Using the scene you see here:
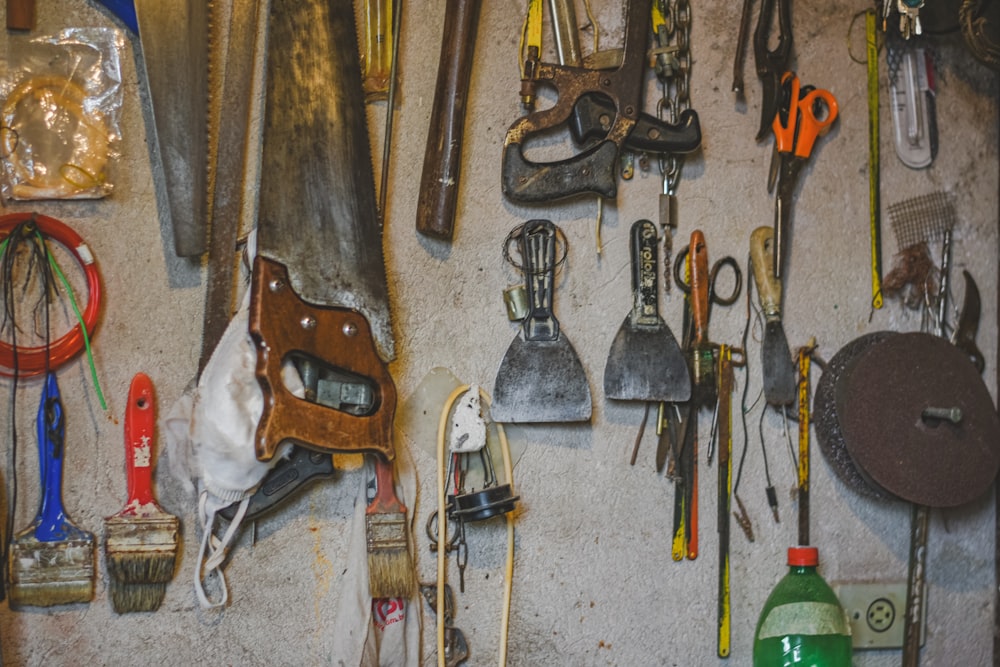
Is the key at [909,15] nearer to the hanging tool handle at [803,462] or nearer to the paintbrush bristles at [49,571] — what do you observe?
the hanging tool handle at [803,462]

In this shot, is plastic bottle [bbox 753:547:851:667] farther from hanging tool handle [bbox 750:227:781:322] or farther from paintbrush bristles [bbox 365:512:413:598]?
paintbrush bristles [bbox 365:512:413:598]

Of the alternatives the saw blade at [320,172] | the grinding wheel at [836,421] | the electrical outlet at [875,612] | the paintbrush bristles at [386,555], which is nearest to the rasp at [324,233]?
the saw blade at [320,172]

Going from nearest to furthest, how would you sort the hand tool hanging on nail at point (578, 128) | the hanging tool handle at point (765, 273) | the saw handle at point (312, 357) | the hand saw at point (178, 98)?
the saw handle at point (312, 357)
the hand saw at point (178, 98)
the hand tool hanging on nail at point (578, 128)
the hanging tool handle at point (765, 273)

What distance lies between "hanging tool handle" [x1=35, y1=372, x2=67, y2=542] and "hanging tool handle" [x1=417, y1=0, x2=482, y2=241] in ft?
1.90

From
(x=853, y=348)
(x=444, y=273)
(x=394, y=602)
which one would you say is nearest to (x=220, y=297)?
(x=444, y=273)

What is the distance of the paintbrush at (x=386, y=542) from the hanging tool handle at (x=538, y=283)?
12.2 inches

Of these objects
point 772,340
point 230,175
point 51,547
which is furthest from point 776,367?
point 51,547

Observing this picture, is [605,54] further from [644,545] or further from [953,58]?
[644,545]

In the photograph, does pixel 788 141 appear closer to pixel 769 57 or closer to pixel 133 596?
pixel 769 57

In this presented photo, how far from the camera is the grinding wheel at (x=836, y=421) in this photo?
154 centimetres

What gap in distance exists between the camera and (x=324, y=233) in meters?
1.34

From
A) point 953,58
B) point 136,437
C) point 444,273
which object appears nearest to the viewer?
point 136,437

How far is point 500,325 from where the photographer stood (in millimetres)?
1474

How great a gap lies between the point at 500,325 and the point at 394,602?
0.45 m
